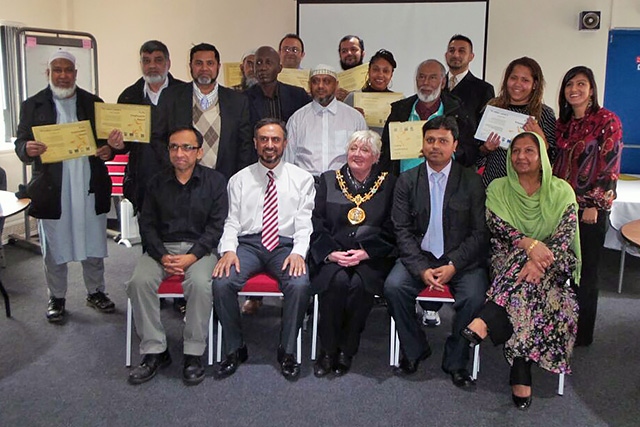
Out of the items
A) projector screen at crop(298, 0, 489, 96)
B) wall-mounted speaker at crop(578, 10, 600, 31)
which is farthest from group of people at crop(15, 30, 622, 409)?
wall-mounted speaker at crop(578, 10, 600, 31)

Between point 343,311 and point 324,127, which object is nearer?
point 343,311

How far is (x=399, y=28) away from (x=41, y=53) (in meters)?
3.88

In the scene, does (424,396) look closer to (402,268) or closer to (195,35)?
(402,268)

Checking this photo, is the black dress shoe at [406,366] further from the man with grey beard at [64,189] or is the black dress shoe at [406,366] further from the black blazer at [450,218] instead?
the man with grey beard at [64,189]

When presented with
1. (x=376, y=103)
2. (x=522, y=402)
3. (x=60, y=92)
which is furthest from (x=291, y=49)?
(x=522, y=402)

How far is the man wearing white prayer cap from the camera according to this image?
3.92 metres

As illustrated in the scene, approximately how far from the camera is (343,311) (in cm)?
336

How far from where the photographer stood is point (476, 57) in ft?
21.7

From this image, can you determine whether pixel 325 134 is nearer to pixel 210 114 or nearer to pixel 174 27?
pixel 210 114

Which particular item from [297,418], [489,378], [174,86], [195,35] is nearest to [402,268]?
[489,378]

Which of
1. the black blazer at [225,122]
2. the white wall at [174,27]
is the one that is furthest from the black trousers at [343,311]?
the white wall at [174,27]

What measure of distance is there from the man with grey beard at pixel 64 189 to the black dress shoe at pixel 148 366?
108 cm

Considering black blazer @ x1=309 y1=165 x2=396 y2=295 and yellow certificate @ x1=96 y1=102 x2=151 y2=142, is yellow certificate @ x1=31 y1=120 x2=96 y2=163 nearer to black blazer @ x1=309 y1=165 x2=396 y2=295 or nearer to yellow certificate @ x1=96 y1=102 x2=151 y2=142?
yellow certificate @ x1=96 y1=102 x2=151 y2=142

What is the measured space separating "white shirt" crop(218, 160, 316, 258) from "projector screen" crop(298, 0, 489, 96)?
3.65 metres
